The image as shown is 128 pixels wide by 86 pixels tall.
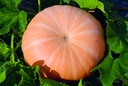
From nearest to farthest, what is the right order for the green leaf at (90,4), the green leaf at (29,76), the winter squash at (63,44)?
1. the green leaf at (29,76)
2. the winter squash at (63,44)
3. the green leaf at (90,4)

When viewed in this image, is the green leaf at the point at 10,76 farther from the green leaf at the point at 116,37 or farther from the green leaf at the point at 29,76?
the green leaf at the point at 116,37

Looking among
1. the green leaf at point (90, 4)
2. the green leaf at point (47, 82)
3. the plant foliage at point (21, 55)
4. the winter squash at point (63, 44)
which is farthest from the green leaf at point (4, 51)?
the green leaf at point (90, 4)

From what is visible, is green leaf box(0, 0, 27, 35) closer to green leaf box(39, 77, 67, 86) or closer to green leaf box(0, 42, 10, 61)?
green leaf box(0, 42, 10, 61)

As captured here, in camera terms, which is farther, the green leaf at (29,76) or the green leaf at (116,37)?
the green leaf at (116,37)

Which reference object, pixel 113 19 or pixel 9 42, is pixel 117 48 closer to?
pixel 113 19

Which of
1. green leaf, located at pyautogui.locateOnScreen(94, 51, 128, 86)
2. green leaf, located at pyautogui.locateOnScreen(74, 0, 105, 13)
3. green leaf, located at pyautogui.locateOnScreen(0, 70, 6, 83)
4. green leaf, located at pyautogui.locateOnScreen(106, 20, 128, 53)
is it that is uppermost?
green leaf, located at pyautogui.locateOnScreen(74, 0, 105, 13)

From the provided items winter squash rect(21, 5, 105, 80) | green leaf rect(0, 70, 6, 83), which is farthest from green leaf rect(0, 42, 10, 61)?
green leaf rect(0, 70, 6, 83)

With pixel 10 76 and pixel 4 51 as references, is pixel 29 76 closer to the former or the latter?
pixel 10 76
